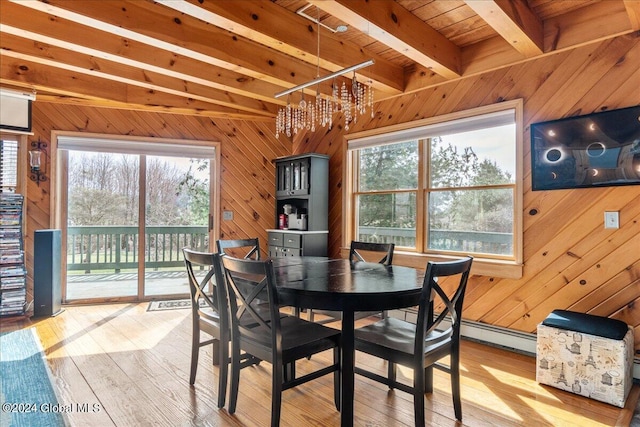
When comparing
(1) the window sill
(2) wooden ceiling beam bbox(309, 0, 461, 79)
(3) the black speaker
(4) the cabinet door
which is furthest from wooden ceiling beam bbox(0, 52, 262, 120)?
(1) the window sill

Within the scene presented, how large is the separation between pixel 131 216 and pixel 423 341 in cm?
420

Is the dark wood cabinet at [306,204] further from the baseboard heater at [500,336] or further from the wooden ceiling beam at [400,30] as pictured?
the baseboard heater at [500,336]

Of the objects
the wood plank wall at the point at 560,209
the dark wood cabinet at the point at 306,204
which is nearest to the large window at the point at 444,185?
the wood plank wall at the point at 560,209

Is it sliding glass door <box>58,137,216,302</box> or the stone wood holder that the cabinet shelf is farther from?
the stone wood holder

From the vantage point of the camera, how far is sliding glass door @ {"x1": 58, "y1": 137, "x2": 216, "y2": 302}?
453 centimetres

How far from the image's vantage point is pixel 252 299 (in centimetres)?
196

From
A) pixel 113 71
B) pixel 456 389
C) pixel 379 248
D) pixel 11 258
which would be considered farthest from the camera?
pixel 11 258

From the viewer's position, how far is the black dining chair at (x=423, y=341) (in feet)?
5.89

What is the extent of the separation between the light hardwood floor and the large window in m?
1.05

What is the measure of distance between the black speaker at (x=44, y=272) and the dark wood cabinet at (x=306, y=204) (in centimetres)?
245

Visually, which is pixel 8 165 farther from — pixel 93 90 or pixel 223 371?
pixel 223 371

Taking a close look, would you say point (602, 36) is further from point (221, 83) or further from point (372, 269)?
point (221, 83)

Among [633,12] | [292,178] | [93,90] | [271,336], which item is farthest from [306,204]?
[633,12]

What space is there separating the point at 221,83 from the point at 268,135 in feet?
5.20
